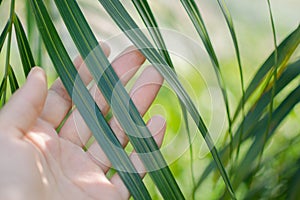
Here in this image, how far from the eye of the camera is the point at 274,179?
3.80 feet

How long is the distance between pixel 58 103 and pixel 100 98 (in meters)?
0.05

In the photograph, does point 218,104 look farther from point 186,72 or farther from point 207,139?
point 207,139

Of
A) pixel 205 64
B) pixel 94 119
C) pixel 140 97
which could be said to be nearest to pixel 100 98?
pixel 140 97

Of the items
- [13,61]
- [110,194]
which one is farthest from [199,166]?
[110,194]

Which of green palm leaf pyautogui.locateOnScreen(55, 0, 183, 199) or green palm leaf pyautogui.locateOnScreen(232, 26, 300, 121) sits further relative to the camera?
green palm leaf pyautogui.locateOnScreen(232, 26, 300, 121)

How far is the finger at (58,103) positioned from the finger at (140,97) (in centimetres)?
5

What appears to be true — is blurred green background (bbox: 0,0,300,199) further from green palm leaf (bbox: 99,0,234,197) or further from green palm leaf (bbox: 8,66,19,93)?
green palm leaf (bbox: 99,0,234,197)

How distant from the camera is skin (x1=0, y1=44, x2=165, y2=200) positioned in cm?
63

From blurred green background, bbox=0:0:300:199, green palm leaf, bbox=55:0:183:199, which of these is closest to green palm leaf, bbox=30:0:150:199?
green palm leaf, bbox=55:0:183:199

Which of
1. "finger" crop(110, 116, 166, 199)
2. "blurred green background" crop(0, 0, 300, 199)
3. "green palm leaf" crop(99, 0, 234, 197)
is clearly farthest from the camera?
"blurred green background" crop(0, 0, 300, 199)

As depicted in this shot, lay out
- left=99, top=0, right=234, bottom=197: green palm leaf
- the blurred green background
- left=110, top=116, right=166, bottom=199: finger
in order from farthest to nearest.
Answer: the blurred green background → left=110, top=116, right=166, bottom=199: finger → left=99, top=0, right=234, bottom=197: green palm leaf

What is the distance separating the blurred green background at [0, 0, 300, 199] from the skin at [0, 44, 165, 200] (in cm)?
43

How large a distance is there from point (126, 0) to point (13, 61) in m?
0.39

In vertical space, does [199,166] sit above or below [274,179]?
below
